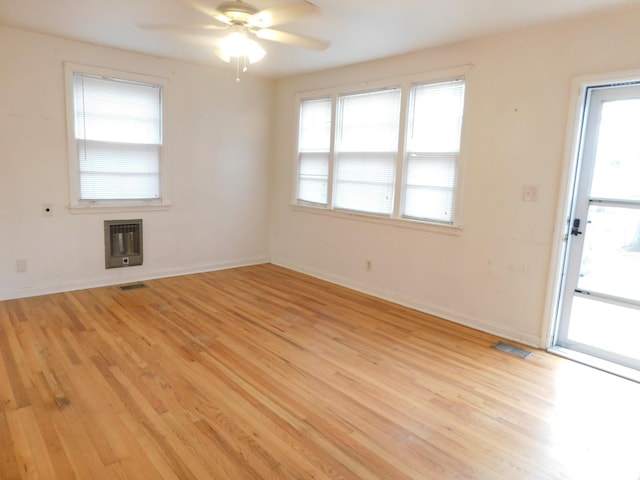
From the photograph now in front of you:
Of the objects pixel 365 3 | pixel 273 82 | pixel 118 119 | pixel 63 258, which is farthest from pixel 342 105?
pixel 63 258

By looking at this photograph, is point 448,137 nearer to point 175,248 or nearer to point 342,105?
point 342,105

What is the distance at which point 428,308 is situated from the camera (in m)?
4.23

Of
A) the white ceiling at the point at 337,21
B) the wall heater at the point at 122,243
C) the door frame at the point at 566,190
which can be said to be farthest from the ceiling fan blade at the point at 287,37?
the wall heater at the point at 122,243

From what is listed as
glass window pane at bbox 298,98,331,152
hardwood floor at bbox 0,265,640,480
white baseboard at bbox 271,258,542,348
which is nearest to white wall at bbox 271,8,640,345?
white baseboard at bbox 271,258,542,348

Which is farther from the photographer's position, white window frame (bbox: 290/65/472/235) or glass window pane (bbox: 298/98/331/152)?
glass window pane (bbox: 298/98/331/152)

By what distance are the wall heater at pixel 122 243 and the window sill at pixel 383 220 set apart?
2.02m

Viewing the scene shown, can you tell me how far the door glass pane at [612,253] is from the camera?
3.08 metres

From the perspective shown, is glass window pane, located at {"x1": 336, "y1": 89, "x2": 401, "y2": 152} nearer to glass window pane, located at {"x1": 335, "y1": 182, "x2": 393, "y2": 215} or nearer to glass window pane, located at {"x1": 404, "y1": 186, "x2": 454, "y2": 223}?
glass window pane, located at {"x1": 335, "y1": 182, "x2": 393, "y2": 215}

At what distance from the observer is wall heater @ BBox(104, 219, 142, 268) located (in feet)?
15.5

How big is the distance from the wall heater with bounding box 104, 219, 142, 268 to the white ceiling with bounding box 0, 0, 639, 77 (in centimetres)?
192

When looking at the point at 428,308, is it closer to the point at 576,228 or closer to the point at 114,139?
the point at 576,228

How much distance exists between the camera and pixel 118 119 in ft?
15.1

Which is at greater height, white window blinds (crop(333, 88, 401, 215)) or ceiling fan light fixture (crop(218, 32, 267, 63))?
ceiling fan light fixture (crop(218, 32, 267, 63))

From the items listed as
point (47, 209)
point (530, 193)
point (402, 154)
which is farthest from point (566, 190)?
point (47, 209)
